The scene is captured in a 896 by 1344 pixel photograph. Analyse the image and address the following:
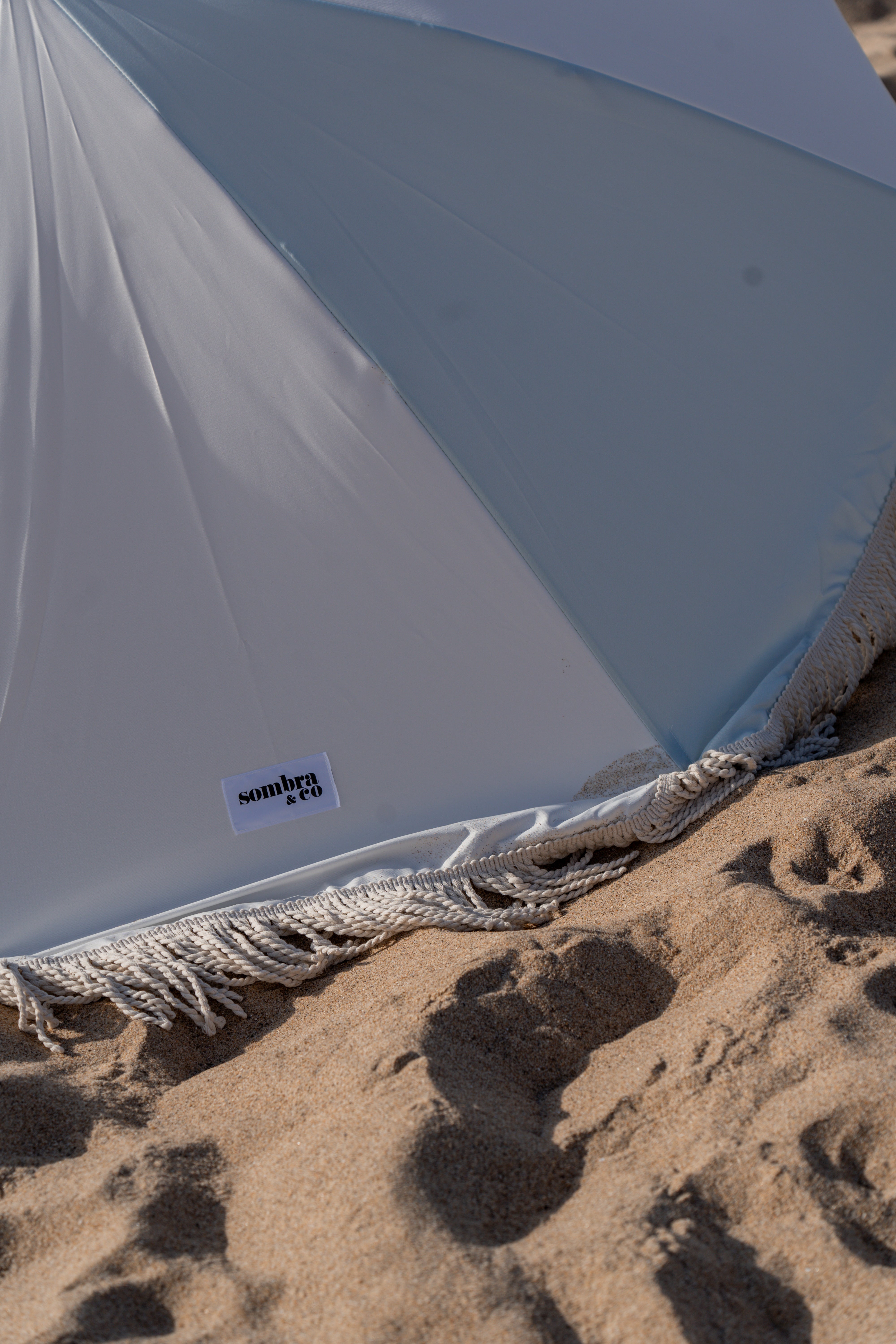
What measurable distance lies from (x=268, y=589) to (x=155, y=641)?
0.24 meters

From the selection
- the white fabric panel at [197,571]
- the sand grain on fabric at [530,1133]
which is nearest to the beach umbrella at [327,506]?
the white fabric panel at [197,571]

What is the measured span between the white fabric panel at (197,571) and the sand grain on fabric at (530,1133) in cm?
31

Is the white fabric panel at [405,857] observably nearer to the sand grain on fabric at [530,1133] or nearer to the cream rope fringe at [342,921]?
the cream rope fringe at [342,921]

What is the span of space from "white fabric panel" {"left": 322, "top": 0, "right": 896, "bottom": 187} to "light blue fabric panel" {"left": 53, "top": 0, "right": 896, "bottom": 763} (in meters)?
0.06

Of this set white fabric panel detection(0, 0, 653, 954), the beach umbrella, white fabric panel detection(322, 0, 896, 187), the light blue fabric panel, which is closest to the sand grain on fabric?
the beach umbrella

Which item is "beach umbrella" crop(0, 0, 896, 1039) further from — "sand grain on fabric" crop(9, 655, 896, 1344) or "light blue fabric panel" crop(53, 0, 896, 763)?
"sand grain on fabric" crop(9, 655, 896, 1344)

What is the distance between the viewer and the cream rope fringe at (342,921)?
199 cm

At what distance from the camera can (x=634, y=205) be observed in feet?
7.44

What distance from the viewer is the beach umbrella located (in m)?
2.05

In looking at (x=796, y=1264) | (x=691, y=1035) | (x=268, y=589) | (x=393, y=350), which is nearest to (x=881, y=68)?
(x=393, y=350)

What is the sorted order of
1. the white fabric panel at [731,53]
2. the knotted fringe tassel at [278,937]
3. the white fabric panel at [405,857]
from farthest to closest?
the white fabric panel at [731,53], the white fabric panel at [405,857], the knotted fringe tassel at [278,937]

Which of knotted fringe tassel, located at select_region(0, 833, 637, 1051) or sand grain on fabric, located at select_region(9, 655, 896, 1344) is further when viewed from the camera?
knotted fringe tassel, located at select_region(0, 833, 637, 1051)

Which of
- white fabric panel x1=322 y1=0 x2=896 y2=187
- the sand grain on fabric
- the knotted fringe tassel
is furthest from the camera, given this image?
white fabric panel x1=322 y1=0 x2=896 y2=187

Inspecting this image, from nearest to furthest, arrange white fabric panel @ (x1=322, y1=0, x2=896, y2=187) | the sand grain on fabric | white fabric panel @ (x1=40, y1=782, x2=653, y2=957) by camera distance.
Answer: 1. the sand grain on fabric
2. white fabric panel @ (x1=40, y1=782, x2=653, y2=957)
3. white fabric panel @ (x1=322, y1=0, x2=896, y2=187)
